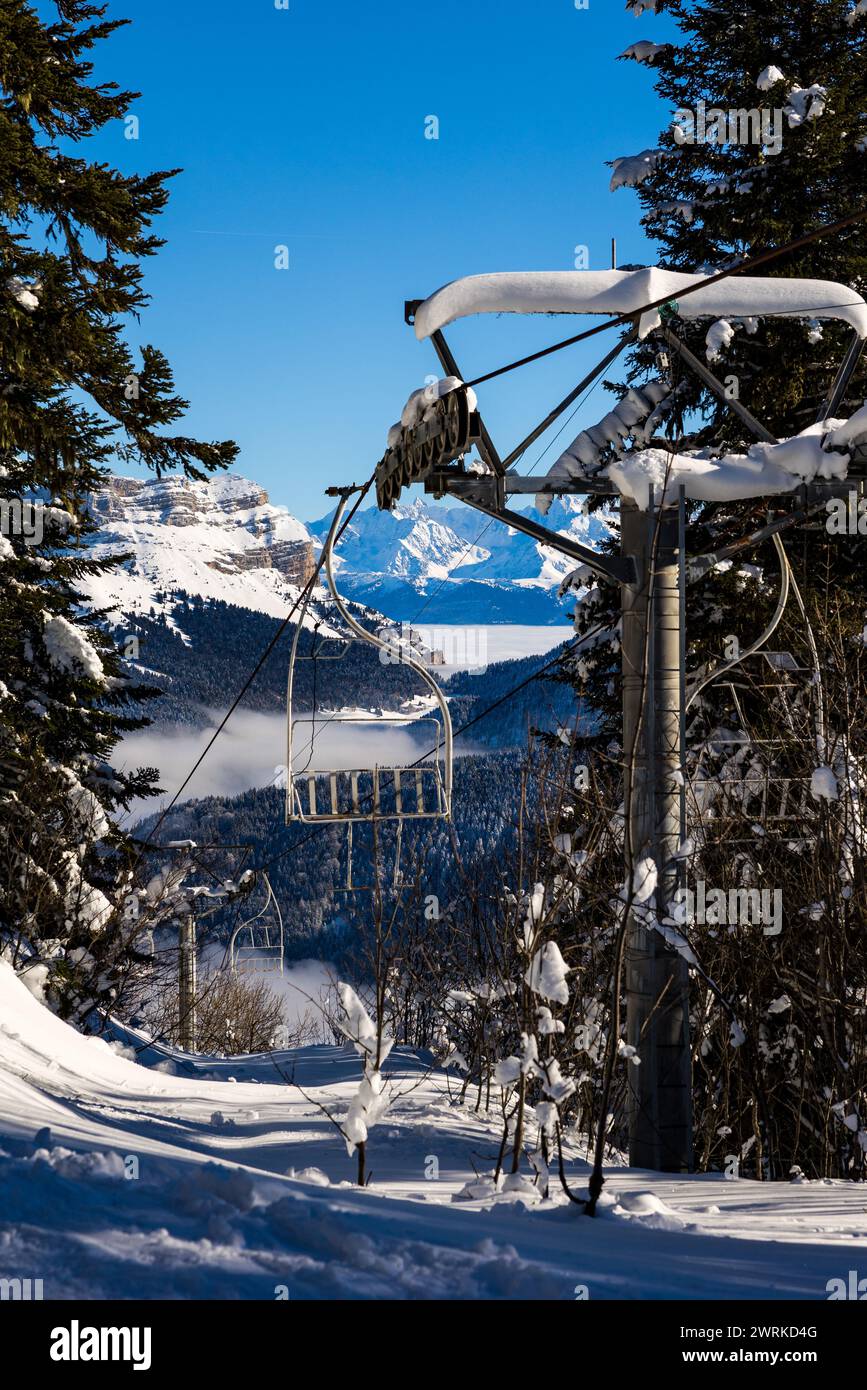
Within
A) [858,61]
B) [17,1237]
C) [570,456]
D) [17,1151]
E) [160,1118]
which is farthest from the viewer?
[858,61]

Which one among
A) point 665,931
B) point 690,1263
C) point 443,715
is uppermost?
point 443,715

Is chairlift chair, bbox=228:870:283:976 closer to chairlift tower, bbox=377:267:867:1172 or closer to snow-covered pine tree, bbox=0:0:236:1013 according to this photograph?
snow-covered pine tree, bbox=0:0:236:1013

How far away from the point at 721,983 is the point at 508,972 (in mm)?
1824

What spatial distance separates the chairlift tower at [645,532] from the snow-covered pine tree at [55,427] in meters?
3.46

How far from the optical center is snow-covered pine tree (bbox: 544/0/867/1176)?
9242 millimetres

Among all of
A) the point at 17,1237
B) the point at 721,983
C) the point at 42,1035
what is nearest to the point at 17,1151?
the point at 17,1237

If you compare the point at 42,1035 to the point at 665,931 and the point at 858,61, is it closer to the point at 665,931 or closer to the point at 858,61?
the point at 665,931

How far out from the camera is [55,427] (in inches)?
403

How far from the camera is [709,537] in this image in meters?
14.2

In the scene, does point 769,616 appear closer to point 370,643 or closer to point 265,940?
point 370,643

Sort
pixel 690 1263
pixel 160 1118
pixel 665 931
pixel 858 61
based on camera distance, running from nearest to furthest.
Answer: pixel 690 1263 < pixel 665 931 < pixel 160 1118 < pixel 858 61

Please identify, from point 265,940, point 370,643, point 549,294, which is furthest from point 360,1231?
point 265,940

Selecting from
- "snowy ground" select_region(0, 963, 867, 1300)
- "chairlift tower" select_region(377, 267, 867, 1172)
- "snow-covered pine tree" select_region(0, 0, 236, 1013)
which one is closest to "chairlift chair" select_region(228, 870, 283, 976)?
"snow-covered pine tree" select_region(0, 0, 236, 1013)

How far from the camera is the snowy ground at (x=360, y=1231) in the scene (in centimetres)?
385
